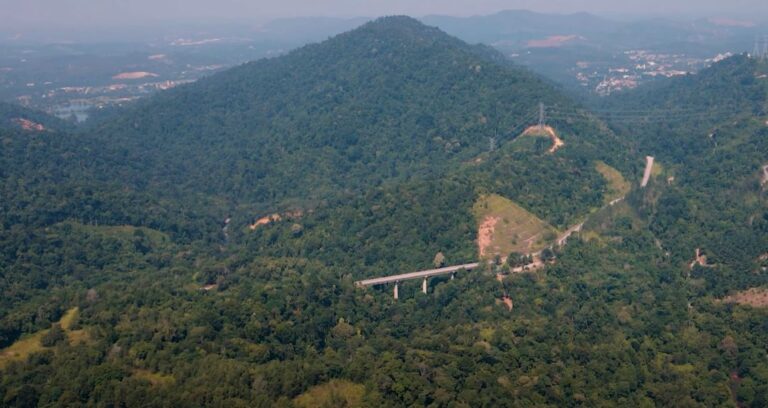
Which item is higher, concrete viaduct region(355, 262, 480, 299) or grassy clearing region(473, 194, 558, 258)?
grassy clearing region(473, 194, 558, 258)

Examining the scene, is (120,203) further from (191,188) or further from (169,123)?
(169,123)

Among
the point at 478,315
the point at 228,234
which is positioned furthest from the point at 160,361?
the point at 228,234

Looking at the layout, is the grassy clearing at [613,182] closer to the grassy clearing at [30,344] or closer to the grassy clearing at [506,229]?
the grassy clearing at [506,229]

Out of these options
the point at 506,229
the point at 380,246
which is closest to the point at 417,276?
the point at 380,246


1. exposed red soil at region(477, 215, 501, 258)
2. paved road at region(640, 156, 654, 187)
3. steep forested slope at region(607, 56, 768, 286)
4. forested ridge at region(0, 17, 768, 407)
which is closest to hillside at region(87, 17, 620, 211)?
forested ridge at region(0, 17, 768, 407)

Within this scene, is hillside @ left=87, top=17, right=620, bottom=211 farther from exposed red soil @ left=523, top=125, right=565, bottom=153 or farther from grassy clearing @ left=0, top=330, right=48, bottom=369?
grassy clearing @ left=0, top=330, right=48, bottom=369

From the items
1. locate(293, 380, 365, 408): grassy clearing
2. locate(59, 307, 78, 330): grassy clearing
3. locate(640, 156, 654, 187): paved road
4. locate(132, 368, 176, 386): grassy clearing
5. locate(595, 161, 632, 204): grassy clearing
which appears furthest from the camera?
locate(640, 156, 654, 187): paved road
